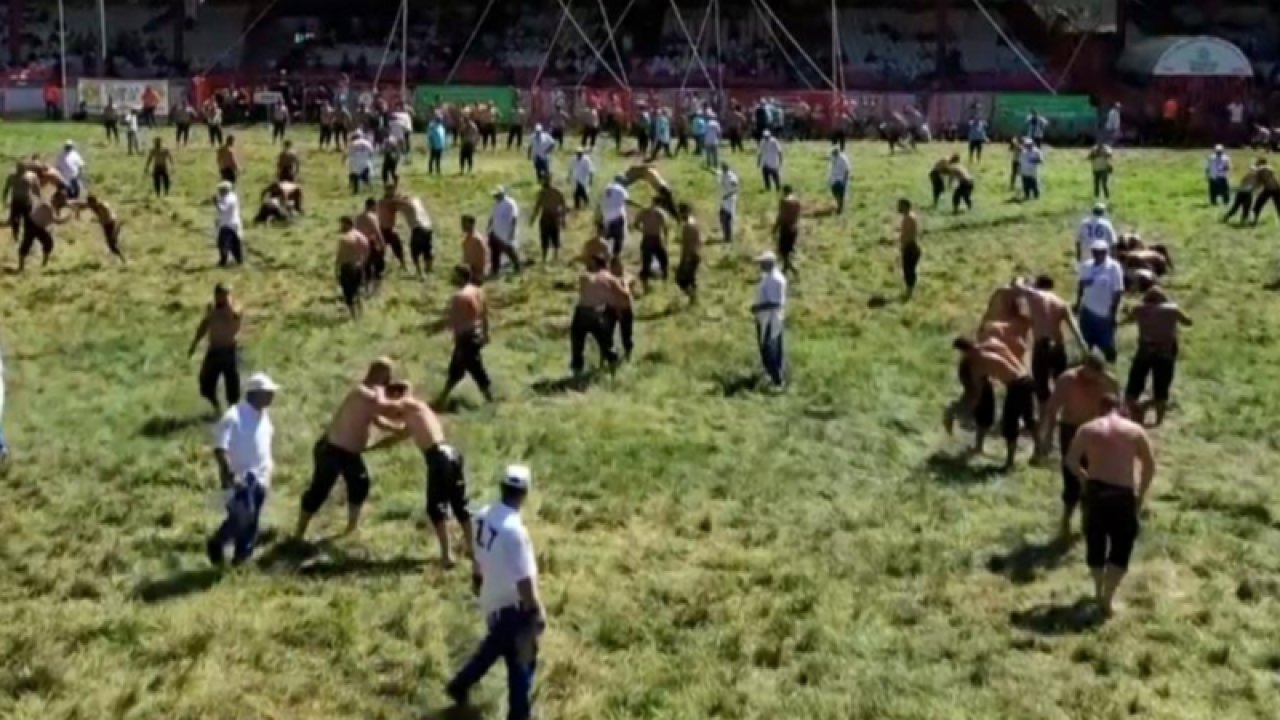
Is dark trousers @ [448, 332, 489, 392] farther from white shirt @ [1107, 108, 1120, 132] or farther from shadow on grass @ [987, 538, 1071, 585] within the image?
white shirt @ [1107, 108, 1120, 132]

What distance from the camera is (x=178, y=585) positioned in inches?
497

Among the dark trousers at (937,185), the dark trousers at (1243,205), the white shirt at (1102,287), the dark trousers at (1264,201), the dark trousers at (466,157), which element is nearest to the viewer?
the white shirt at (1102,287)

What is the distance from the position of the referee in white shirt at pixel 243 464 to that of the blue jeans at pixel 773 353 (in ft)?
25.4

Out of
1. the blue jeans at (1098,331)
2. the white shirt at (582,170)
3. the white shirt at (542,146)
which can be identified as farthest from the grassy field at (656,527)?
the white shirt at (542,146)

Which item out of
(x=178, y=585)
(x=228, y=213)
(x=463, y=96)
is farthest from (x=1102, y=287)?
(x=463, y=96)

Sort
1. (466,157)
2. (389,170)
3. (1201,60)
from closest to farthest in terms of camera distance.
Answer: (389,170) → (466,157) → (1201,60)

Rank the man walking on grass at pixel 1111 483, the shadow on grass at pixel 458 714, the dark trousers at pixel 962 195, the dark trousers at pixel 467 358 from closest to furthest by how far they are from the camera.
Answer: the shadow on grass at pixel 458 714
the man walking on grass at pixel 1111 483
the dark trousers at pixel 467 358
the dark trousers at pixel 962 195

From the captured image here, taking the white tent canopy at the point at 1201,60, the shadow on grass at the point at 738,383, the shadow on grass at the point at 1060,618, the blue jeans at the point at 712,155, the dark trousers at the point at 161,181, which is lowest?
the shadow on grass at the point at 1060,618

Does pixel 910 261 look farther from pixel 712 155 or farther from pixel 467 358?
pixel 712 155

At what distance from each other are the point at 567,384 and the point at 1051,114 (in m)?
35.0

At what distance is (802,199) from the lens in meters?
34.9

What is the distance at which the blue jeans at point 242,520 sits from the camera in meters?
12.8

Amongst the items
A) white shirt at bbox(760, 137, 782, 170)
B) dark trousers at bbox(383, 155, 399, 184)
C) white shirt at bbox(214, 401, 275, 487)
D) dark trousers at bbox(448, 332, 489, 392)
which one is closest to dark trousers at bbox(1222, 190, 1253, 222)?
white shirt at bbox(760, 137, 782, 170)

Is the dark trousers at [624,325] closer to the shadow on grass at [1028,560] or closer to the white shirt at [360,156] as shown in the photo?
the shadow on grass at [1028,560]
